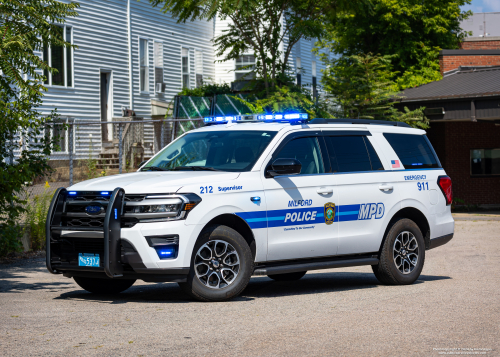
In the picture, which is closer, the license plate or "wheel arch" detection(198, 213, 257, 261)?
the license plate

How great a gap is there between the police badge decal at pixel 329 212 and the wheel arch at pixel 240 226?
1.13 metres

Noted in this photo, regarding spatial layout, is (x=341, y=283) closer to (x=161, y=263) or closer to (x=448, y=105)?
(x=161, y=263)

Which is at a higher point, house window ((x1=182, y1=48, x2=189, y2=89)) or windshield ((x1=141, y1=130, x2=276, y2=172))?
house window ((x1=182, y1=48, x2=189, y2=89))

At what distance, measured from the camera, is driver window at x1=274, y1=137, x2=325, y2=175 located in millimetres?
8953

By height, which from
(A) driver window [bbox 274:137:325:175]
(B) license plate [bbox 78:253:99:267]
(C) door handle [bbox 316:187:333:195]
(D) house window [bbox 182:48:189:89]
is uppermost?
(D) house window [bbox 182:48:189:89]

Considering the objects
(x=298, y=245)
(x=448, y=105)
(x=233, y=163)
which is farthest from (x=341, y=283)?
(x=448, y=105)

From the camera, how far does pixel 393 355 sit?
5672mm

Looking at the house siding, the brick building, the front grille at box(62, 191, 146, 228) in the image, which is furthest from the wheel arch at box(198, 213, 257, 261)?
the brick building

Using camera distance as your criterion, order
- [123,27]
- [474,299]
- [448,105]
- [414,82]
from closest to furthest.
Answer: [474,299], [448,105], [123,27], [414,82]

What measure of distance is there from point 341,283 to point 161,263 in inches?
140

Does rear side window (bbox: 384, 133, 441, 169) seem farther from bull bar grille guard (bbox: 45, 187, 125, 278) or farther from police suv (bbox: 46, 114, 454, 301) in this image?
bull bar grille guard (bbox: 45, 187, 125, 278)

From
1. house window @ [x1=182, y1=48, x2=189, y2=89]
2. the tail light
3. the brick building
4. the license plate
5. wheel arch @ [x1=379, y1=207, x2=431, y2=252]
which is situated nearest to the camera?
the license plate

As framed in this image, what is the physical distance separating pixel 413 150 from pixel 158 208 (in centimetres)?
437

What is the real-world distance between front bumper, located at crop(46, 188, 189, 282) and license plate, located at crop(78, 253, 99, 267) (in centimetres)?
4
